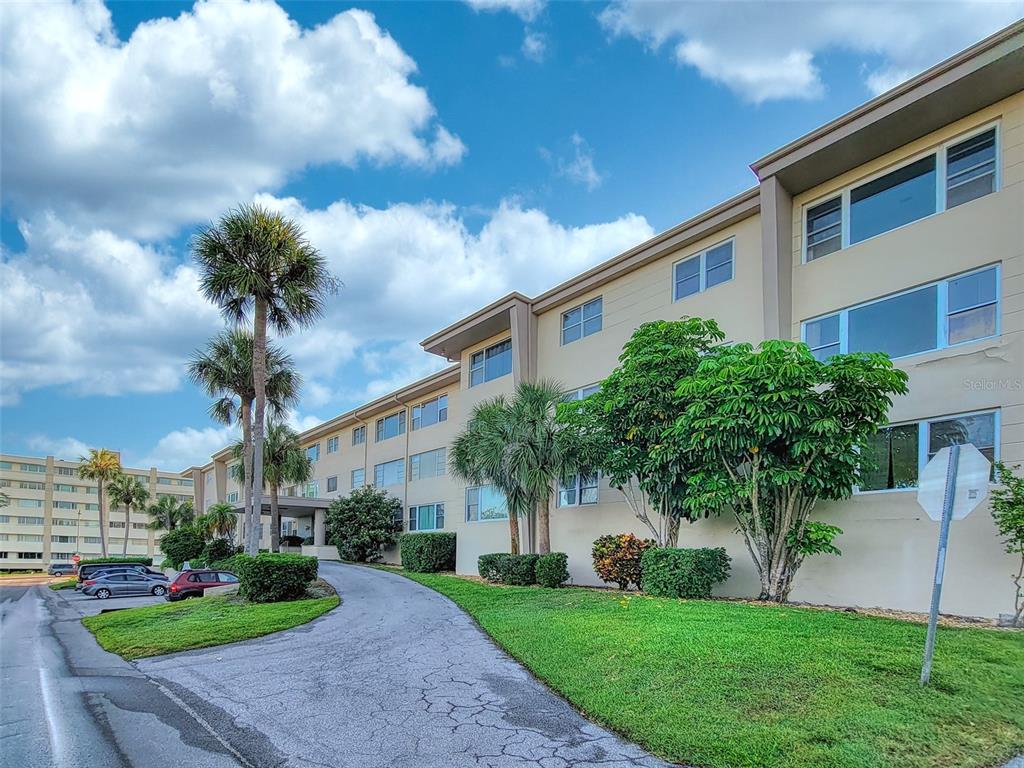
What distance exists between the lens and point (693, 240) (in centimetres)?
1859

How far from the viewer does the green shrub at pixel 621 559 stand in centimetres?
1728

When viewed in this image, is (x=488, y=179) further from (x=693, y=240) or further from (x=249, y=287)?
(x=249, y=287)

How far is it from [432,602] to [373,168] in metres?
12.5

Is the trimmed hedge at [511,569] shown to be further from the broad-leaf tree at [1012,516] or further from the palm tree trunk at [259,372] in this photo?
the broad-leaf tree at [1012,516]

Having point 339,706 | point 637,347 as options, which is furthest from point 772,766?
point 637,347

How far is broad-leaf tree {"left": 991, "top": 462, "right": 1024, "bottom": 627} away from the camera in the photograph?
1073 cm

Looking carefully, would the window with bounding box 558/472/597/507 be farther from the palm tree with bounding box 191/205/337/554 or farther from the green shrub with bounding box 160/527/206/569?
the green shrub with bounding box 160/527/206/569

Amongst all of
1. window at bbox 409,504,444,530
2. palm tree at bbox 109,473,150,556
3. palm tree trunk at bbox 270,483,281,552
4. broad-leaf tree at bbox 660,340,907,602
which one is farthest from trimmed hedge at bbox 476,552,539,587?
palm tree at bbox 109,473,150,556

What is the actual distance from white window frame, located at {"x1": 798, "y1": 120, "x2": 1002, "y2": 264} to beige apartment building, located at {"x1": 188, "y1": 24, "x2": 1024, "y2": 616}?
28mm

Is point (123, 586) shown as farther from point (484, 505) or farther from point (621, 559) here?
point (621, 559)

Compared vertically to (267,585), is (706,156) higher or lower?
higher

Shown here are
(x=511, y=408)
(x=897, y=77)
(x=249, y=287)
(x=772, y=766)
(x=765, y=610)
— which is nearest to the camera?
(x=772, y=766)

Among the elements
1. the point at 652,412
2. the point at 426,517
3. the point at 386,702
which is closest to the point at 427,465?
the point at 426,517

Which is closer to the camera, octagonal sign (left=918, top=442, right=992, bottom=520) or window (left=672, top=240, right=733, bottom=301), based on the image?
octagonal sign (left=918, top=442, right=992, bottom=520)
